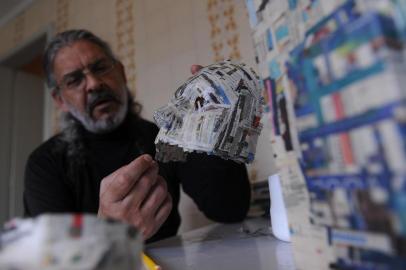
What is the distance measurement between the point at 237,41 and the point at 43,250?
0.90 meters

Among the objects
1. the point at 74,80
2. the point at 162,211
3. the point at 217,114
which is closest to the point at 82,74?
the point at 74,80

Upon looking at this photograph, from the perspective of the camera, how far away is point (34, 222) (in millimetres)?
136

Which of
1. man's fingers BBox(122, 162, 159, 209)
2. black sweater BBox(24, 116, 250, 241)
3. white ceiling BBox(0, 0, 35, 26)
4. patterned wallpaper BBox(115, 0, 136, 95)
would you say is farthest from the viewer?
white ceiling BBox(0, 0, 35, 26)

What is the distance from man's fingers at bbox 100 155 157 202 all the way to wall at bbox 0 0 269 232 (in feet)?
1.68

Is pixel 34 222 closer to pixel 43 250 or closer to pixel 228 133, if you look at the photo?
pixel 43 250

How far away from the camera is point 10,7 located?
169 centimetres

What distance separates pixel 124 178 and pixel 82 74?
0.57m

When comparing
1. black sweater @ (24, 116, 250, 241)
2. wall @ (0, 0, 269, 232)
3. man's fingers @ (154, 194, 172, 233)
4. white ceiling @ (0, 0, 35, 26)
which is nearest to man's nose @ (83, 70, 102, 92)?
black sweater @ (24, 116, 250, 241)

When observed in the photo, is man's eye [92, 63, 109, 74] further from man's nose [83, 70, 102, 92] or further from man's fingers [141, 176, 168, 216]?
man's fingers [141, 176, 168, 216]

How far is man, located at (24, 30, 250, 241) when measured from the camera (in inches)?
28.8

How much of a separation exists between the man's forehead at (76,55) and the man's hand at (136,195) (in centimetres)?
55

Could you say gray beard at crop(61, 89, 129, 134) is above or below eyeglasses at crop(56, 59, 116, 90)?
below

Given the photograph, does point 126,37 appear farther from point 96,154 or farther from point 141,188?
point 141,188

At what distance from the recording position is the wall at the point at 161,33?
3.18 ft
